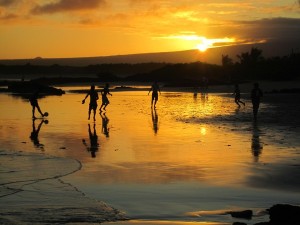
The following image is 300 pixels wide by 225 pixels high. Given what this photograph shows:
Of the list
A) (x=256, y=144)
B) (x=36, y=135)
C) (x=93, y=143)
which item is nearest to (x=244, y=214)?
(x=256, y=144)

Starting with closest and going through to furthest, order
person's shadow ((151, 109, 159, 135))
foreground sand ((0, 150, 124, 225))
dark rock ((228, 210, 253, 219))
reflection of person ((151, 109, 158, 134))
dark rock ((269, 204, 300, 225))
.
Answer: dark rock ((269, 204, 300, 225)) < dark rock ((228, 210, 253, 219)) < foreground sand ((0, 150, 124, 225)) < person's shadow ((151, 109, 159, 135)) < reflection of person ((151, 109, 158, 134))

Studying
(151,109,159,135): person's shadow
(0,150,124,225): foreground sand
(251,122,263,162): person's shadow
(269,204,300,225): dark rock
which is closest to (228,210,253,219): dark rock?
(269,204,300,225): dark rock

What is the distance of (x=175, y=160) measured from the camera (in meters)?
15.7

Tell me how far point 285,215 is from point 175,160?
6994 millimetres

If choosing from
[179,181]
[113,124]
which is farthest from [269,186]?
[113,124]

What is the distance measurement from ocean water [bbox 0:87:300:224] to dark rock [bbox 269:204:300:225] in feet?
1.76

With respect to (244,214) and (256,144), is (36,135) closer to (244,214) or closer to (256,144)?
(256,144)

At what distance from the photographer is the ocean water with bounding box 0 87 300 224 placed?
10.9m

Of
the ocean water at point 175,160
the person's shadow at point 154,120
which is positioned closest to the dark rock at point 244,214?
the ocean water at point 175,160

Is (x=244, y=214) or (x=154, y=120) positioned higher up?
(x=154, y=120)

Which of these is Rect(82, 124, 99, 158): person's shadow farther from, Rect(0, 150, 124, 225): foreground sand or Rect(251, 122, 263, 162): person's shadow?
Rect(251, 122, 263, 162): person's shadow

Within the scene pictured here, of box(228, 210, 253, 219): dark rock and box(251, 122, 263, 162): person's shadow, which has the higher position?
box(251, 122, 263, 162): person's shadow

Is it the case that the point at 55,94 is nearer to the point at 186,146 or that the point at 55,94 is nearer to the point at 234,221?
the point at 186,146

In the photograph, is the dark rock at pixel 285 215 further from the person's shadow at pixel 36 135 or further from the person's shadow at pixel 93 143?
the person's shadow at pixel 36 135
